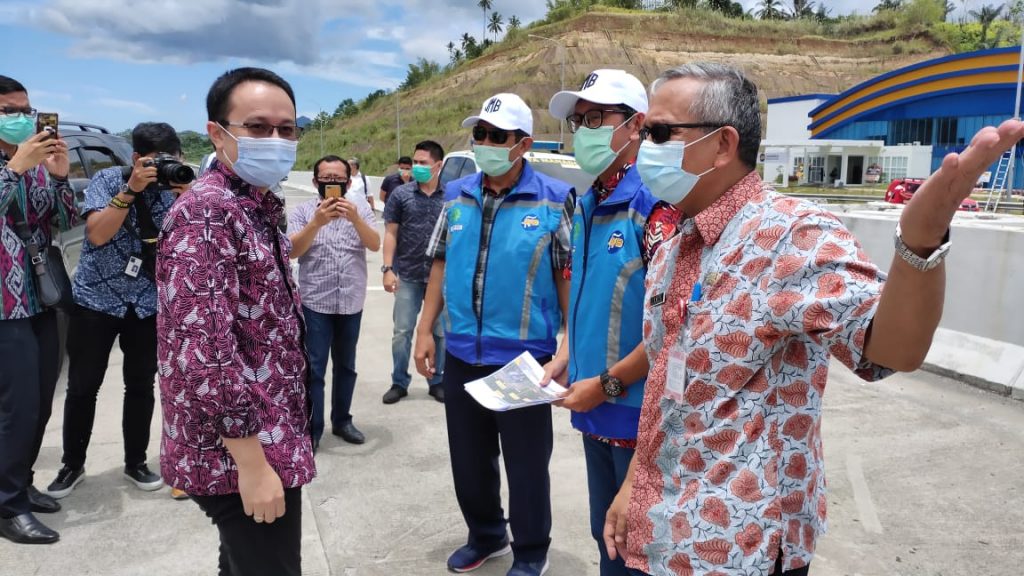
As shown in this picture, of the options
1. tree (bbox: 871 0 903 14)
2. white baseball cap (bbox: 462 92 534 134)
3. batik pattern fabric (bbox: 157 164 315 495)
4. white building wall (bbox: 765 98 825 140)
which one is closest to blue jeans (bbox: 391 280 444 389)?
white baseball cap (bbox: 462 92 534 134)

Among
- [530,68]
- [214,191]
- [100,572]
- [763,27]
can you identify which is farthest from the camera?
Answer: [763,27]

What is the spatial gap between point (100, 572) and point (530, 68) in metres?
Result: 68.9

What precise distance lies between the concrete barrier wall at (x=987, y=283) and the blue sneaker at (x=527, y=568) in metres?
4.21

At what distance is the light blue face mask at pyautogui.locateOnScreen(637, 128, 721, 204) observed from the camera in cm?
186

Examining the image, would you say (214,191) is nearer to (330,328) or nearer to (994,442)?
(330,328)

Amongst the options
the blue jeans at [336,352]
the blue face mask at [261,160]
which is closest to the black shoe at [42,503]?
the blue jeans at [336,352]

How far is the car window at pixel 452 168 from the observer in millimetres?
8938

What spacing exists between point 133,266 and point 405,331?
2.44 m

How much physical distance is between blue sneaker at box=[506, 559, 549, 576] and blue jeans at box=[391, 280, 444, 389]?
2.84 meters

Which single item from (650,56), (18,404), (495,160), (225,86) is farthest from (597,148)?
(650,56)

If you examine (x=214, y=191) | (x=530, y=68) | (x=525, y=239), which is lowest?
(x=525, y=239)

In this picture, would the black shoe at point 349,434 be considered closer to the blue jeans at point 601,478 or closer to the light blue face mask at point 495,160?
the light blue face mask at point 495,160

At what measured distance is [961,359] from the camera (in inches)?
252

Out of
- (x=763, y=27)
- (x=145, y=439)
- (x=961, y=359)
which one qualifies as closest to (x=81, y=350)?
(x=145, y=439)
